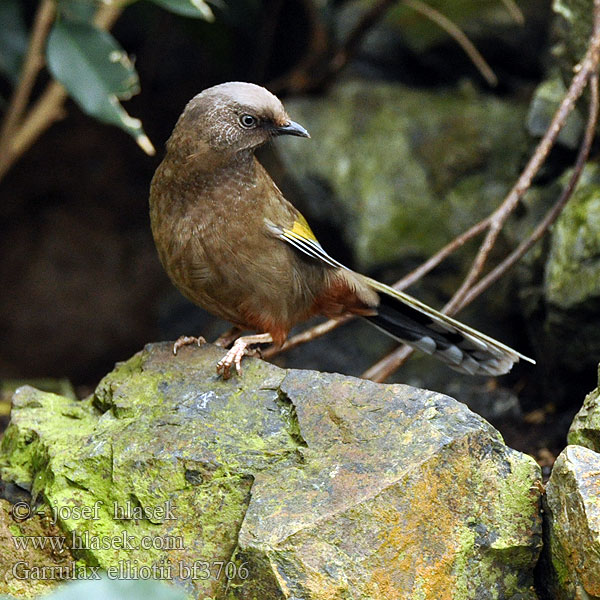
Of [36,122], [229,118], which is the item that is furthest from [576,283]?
[36,122]

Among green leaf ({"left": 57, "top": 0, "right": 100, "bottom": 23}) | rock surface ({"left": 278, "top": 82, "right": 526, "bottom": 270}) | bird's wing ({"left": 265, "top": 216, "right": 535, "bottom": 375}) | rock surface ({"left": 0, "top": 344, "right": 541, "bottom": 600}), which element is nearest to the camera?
rock surface ({"left": 0, "top": 344, "right": 541, "bottom": 600})

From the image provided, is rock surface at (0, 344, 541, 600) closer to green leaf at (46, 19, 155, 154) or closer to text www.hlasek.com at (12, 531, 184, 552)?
text www.hlasek.com at (12, 531, 184, 552)

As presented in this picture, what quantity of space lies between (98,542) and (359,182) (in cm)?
385

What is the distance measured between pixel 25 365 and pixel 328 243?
3127mm

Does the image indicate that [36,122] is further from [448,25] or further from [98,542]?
[98,542]

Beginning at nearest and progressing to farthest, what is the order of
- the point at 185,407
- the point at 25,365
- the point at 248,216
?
the point at 185,407
the point at 248,216
the point at 25,365

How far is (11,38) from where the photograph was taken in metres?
6.00

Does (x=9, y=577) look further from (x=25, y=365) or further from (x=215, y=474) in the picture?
(x=25, y=365)

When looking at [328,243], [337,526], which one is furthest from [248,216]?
[328,243]

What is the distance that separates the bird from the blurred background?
1.58 meters

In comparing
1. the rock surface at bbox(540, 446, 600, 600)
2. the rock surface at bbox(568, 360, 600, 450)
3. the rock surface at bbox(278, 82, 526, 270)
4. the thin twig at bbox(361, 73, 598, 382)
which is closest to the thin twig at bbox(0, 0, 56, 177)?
the rock surface at bbox(278, 82, 526, 270)

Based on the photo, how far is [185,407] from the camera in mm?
3277

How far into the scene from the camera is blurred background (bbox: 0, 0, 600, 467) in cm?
498

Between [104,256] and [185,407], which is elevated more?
[185,407]
